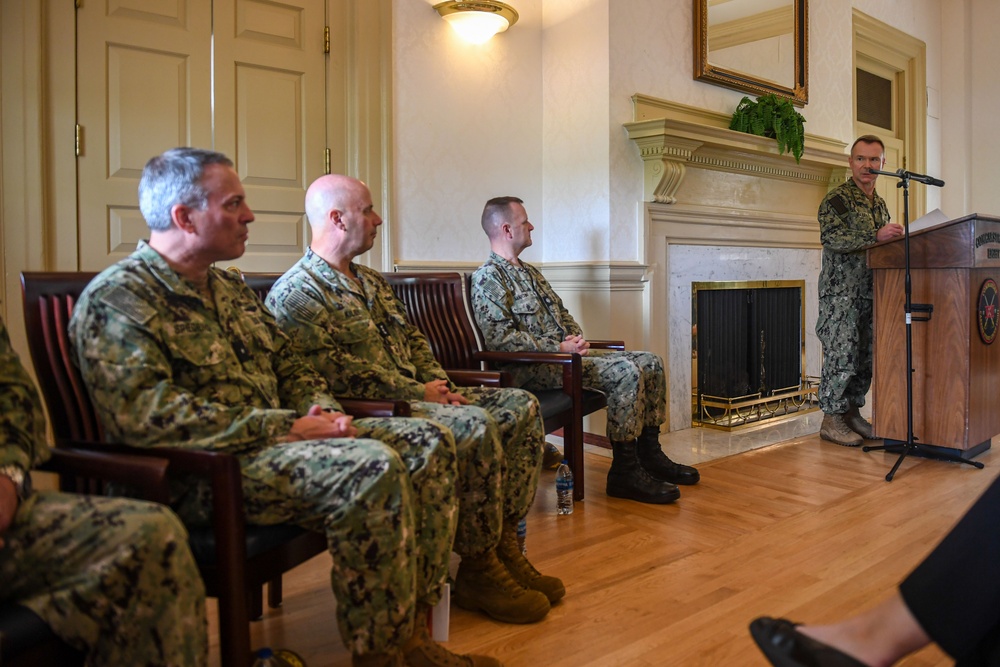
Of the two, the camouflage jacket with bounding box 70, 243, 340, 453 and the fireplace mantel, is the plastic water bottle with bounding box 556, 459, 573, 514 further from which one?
the fireplace mantel

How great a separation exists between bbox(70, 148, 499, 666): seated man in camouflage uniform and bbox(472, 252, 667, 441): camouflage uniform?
127cm

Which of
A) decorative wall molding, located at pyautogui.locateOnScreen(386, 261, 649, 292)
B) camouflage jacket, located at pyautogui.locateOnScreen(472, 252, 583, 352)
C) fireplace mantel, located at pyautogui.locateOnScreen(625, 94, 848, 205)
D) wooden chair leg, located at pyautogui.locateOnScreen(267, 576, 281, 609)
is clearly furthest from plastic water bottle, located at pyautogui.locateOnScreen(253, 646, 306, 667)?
fireplace mantel, located at pyautogui.locateOnScreen(625, 94, 848, 205)

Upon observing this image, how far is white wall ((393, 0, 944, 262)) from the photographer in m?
3.38

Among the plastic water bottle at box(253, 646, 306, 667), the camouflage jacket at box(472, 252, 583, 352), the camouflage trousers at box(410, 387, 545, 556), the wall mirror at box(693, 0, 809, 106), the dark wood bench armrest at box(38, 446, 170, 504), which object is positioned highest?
the wall mirror at box(693, 0, 809, 106)

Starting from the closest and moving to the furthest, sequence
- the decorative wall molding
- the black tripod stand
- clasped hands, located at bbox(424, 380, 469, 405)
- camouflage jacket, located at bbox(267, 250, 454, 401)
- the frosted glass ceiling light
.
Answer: camouflage jacket, located at bbox(267, 250, 454, 401), clasped hands, located at bbox(424, 380, 469, 405), the black tripod stand, the frosted glass ceiling light, the decorative wall molding

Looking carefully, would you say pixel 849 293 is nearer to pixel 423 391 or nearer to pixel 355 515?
pixel 423 391

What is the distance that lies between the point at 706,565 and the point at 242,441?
4.57ft

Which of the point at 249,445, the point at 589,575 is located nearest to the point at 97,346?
the point at 249,445

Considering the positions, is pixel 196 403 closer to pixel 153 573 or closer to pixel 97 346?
pixel 97 346

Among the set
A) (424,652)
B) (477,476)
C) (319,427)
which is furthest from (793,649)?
(319,427)

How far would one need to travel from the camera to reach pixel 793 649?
4.00ft

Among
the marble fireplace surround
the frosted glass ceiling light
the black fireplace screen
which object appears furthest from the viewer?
the black fireplace screen

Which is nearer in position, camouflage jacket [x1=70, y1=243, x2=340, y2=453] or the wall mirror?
camouflage jacket [x1=70, y1=243, x2=340, y2=453]

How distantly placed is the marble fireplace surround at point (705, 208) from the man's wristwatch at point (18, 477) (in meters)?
3.08
